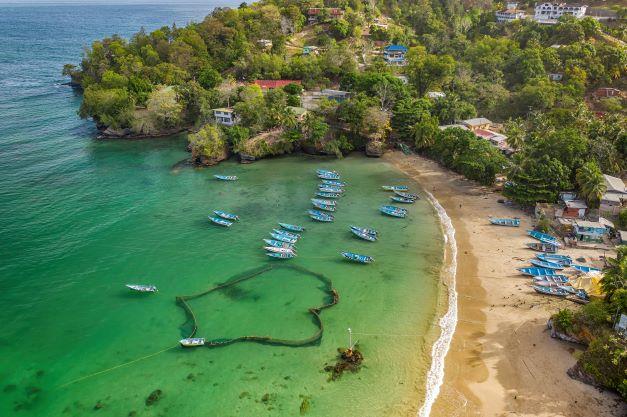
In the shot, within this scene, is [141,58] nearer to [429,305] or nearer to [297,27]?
[297,27]

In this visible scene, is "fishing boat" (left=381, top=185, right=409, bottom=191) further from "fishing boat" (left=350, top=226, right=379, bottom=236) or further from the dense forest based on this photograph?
"fishing boat" (left=350, top=226, right=379, bottom=236)

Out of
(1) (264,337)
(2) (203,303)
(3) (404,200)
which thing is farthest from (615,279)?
(2) (203,303)

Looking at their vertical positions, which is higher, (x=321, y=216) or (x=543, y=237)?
(x=543, y=237)

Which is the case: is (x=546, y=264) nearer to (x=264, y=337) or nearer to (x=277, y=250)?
(x=277, y=250)

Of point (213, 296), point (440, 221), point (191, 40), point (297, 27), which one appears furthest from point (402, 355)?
point (297, 27)

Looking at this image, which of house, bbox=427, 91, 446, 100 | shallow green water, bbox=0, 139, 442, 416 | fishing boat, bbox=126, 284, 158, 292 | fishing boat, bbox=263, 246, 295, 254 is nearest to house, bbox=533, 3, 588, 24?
house, bbox=427, 91, 446, 100
